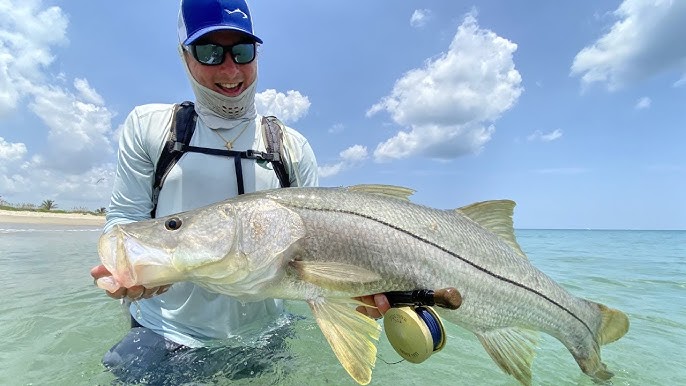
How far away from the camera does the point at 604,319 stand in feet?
10.5

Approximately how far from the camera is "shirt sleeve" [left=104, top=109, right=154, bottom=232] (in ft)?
9.37

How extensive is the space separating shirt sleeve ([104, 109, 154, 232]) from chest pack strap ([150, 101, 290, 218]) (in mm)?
82

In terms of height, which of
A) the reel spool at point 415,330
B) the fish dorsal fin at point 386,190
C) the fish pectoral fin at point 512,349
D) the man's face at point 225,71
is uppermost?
the man's face at point 225,71

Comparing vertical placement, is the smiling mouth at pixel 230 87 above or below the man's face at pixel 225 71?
below

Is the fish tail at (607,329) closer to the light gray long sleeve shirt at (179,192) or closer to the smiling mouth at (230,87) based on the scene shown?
the light gray long sleeve shirt at (179,192)

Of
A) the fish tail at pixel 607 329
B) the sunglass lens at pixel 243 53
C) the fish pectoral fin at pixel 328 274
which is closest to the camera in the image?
the fish pectoral fin at pixel 328 274

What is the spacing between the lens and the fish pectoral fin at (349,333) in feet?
6.87

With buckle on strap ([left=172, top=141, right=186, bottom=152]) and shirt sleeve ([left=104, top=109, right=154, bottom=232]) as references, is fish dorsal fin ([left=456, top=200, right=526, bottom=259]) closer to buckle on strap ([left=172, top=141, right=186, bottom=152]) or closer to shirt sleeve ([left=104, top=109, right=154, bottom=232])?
buckle on strap ([left=172, top=141, right=186, bottom=152])

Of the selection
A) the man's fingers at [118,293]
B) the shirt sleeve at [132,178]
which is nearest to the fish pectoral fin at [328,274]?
the man's fingers at [118,293]

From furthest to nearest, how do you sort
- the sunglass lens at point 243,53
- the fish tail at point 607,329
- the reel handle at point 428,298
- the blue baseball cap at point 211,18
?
the fish tail at point 607,329
the sunglass lens at point 243,53
the blue baseball cap at point 211,18
the reel handle at point 428,298

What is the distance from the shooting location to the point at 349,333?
218 cm

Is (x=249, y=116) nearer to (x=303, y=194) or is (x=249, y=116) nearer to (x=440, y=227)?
(x=303, y=194)

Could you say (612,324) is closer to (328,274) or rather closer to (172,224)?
(328,274)

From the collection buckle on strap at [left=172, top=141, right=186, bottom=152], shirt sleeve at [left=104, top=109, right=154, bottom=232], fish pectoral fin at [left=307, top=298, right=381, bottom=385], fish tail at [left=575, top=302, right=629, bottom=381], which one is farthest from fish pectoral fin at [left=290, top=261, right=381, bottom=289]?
fish tail at [left=575, top=302, right=629, bottom=381]
